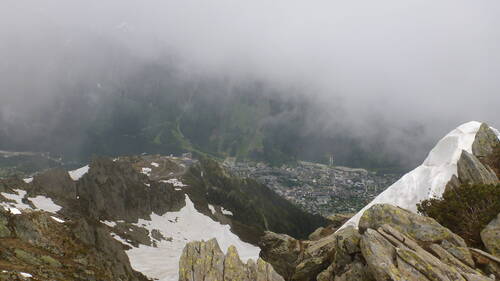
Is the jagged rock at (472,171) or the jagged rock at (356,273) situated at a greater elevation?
the jagged rock at (472,171)

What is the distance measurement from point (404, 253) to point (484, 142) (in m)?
38.0

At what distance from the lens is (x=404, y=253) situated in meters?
28.3

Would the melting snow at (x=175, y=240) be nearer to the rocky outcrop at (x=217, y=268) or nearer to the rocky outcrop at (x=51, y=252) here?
the rocky outcrop at (x=51, y=252)

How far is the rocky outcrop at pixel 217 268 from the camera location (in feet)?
144

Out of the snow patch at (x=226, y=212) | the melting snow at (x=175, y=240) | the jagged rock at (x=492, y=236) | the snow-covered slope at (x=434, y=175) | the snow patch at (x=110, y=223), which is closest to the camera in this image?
the jagged rock at (x=492, y=236)

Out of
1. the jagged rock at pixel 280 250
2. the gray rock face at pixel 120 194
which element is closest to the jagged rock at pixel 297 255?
the jagged rock at pixel 280 250

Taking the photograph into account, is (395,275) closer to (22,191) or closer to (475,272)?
(475,272)

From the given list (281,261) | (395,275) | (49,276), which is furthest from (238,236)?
(395,275)

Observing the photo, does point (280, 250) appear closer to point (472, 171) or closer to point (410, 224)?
point (472, 171)

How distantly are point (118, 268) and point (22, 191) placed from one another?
224 ft

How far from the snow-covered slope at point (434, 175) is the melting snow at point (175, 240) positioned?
52998 millimetres

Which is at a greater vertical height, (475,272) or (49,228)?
(475,272)

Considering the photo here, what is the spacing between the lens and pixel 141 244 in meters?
109

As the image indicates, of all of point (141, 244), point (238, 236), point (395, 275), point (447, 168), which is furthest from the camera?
point (238, 236)
